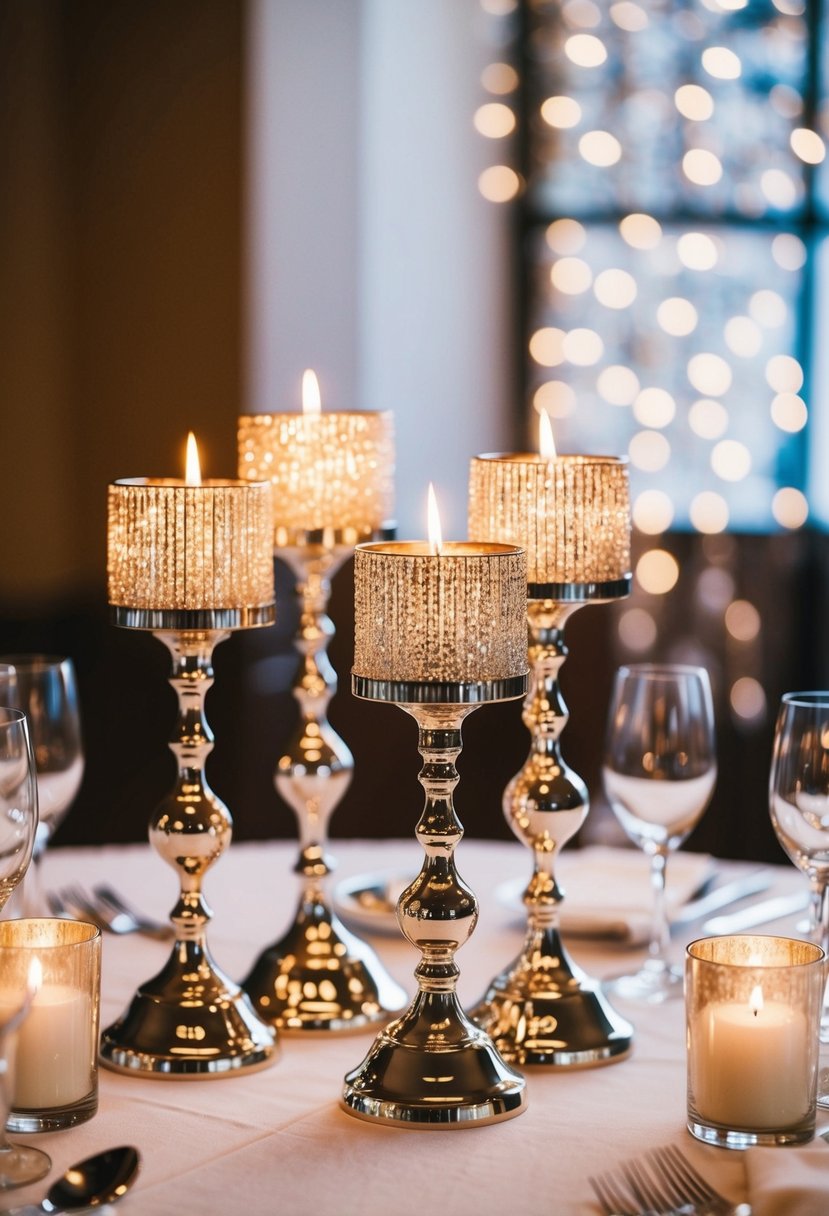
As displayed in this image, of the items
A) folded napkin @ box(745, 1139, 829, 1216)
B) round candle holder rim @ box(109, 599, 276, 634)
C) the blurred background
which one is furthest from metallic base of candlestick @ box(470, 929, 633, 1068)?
the blurred background

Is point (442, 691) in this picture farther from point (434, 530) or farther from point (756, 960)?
point (756, 960)

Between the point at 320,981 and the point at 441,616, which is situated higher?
the point at 441,616

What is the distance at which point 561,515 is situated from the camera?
1287mm

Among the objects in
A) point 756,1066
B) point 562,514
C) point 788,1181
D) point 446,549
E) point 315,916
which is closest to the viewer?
point 788,1181

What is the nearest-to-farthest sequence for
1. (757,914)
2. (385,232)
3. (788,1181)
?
1. (788,1181)
2. (757,914)
3. (385,232)

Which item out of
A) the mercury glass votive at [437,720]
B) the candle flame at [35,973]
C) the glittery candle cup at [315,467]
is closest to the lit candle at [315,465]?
the glittery candle cup at [315,467]

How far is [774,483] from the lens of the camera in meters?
4.41

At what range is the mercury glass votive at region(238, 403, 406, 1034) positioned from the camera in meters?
1.38

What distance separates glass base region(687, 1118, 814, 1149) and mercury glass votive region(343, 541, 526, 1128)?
133 millimetres

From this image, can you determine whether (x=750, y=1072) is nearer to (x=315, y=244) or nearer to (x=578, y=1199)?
(x=578, y=1199)

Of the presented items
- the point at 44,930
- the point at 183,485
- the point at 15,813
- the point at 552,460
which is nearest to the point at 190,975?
the point at 44,930

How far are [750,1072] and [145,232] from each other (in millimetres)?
2981

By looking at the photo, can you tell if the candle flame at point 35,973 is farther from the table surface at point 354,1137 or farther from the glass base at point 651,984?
the glass base at point 651,984

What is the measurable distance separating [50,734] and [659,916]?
56 centimetres
